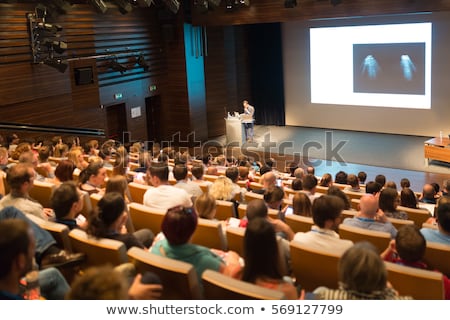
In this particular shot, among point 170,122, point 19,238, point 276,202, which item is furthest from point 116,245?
point 170,122

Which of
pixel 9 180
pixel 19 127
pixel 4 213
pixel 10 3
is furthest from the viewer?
pixel 10 3

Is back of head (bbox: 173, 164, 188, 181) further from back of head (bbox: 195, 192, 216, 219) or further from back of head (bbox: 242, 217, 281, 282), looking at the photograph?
back of head (bbox: 242, 217, 281, 282)

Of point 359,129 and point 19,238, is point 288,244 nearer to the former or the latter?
point 19,238

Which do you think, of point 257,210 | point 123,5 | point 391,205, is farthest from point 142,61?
point 257,210

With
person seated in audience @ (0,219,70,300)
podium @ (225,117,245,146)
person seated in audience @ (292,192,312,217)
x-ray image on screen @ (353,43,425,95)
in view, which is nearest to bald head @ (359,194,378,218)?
person seated in audience @ (292,192,312,217)

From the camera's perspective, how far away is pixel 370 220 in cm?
423

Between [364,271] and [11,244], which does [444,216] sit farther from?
[11,244]

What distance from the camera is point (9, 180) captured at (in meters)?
3.88

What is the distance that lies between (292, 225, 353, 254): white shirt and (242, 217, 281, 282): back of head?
0.73m

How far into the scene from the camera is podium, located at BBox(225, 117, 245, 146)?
13719mm

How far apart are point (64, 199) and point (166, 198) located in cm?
117

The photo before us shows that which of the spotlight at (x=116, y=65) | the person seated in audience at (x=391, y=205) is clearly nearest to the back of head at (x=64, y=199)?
the person seated in audience at (x=391, y=205)

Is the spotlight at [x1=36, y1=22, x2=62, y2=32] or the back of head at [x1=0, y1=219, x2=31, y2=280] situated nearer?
the back of head at [x1=0, y1=219, x2=31, y2=280]
